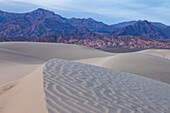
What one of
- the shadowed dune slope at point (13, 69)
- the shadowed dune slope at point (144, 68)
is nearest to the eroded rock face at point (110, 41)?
the shadowed dune slope at point (144, 68)

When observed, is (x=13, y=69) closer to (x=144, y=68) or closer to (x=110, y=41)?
(x=144, y=68)

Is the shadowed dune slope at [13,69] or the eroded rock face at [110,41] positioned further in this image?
the eroded rock face at [110,41]

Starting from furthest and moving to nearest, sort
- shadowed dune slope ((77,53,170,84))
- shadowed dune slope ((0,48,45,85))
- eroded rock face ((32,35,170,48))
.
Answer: eroded rock face ((32,35,170,48)) < shadowed dune slope ((77,53,170,84)) < shadowed dune slope ((0,48,45,85))

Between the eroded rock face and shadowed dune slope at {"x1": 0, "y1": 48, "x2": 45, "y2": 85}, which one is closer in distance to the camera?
shadowed dune slope at {"x1": 0, "y1": 48, "x2": 45, "y2": 85}

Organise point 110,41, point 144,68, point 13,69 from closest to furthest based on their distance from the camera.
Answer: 1. point 13,69
2. point 144,68
3. point 110,41

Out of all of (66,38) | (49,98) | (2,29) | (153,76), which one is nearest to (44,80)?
(49,98)

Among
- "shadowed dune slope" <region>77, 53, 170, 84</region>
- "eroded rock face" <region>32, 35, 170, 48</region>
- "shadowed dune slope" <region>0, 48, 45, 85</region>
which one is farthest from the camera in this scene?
"eroded rock face" <region>32, 35, 170, 48</region>

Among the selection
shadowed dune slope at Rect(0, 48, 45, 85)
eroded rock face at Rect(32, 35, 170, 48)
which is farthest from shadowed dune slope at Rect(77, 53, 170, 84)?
eroded rock face at Rect(32, 35, 170, 48)

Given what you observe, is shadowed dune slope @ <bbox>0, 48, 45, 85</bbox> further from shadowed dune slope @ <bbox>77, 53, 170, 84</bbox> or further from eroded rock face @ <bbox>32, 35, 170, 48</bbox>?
eroded rock face @ <bbox>32, 35, 170, 48</bbox>

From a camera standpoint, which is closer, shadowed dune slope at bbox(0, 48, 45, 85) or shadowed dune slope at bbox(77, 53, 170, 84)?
shadowed dune slope at bbox(0, 48, 45, 85)

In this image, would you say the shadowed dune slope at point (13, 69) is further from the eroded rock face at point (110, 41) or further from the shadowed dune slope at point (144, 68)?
the eroded rock face at point (110, 41)

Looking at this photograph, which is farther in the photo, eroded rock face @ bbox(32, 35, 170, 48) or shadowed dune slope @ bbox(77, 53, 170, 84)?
eroded rock face @ bbox(32, 35, 170, 48)

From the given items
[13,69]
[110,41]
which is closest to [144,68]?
[13,69]

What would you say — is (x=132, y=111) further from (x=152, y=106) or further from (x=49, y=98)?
(x=49, y=98)
